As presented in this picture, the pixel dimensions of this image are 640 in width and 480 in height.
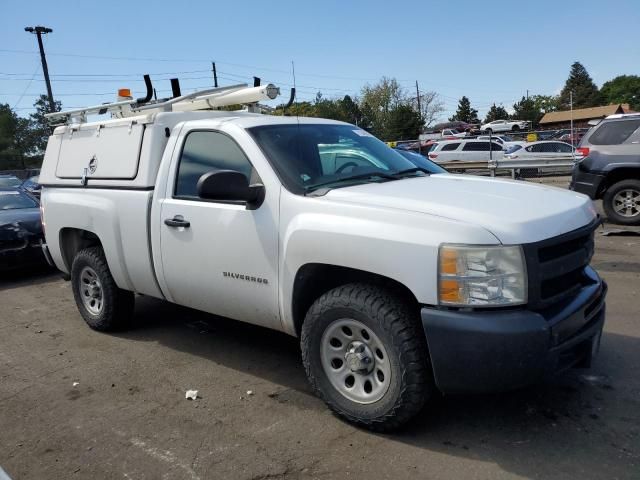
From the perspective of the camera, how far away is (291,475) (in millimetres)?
2883

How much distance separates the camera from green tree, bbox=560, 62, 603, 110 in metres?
109

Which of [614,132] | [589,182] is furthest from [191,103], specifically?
[614,132]

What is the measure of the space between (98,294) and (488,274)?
3962 millimetres

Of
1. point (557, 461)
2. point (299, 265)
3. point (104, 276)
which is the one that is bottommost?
point (557, 461)

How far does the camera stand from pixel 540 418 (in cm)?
329

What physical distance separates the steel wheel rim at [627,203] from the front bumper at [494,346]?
25.2ft

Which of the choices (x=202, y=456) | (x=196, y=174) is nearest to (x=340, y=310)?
(x=202, y=456)

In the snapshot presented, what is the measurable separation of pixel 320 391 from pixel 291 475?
63cm

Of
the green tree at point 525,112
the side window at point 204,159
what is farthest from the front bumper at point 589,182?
the green tree at point 525,112

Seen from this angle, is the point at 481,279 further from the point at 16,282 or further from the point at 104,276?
the point at 16,282

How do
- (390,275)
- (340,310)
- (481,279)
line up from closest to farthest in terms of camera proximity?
(481,279)
(390,275)
(340,310)

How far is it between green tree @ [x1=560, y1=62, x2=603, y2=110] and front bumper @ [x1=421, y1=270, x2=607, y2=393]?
11410 cm

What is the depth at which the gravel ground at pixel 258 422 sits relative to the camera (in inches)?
115

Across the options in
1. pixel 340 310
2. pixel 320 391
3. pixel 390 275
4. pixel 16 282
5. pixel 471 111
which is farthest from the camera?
pixel 471 111
